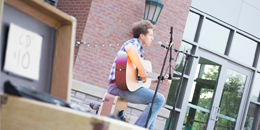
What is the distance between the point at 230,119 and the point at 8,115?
6409mm

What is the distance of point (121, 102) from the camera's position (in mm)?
3029

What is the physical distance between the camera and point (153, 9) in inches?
194

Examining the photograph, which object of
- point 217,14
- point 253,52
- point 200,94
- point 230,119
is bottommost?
point 230,119

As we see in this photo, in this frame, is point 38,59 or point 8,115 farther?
point 38,59

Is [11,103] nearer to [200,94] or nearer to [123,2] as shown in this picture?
[123,2]

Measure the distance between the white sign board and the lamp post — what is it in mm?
3870

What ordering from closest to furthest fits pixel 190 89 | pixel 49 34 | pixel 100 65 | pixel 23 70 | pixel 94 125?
pixel 94 125 < pixel 23 70 < pixel 49 34 < pixel 100 65 < pixel 190 89

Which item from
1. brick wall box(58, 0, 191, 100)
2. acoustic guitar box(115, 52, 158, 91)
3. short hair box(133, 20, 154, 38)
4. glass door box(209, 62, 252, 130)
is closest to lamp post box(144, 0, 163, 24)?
brick wall box(58, 0, 191, 100)

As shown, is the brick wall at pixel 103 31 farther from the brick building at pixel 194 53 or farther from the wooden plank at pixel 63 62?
the wooden plank at pixel 63 62

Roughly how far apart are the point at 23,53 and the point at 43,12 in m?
0.19

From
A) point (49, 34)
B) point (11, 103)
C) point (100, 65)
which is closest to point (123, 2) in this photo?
point (100, 65)

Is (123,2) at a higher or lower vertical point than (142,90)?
higher

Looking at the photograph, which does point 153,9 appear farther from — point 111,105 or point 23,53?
point 23,53

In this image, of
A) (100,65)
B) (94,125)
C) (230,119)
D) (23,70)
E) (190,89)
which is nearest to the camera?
(94,125)
